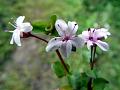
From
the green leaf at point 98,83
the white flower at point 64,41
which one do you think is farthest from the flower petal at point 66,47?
→ the green leaf at point 98,83

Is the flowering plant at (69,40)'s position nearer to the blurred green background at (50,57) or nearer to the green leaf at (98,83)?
the green leaf at (98,83)

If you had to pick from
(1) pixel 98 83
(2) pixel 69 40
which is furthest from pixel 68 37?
(1) pixel 98 83

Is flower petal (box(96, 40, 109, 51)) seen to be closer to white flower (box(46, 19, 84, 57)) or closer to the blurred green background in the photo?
white flower (box(46, 19, 84, 57))

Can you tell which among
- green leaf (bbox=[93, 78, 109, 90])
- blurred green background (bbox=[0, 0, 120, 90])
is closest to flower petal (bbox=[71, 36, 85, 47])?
green leaf (bbox=[93, 78, 109, 90])

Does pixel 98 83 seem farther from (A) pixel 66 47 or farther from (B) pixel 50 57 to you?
(B) pixel 50 57

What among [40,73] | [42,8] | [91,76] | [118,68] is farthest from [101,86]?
[42,8]

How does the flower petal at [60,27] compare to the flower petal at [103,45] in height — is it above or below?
above

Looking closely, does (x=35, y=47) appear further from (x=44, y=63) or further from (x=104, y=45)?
(x=104, y=45)
